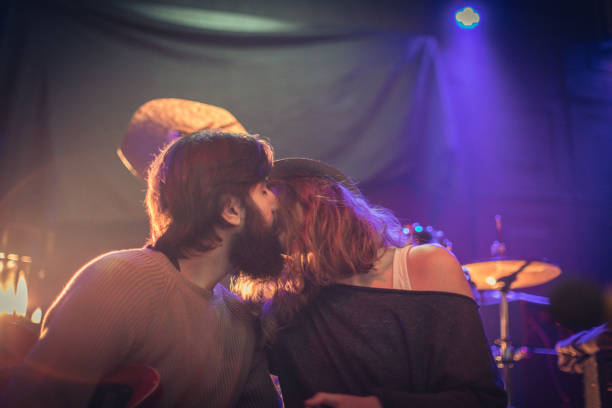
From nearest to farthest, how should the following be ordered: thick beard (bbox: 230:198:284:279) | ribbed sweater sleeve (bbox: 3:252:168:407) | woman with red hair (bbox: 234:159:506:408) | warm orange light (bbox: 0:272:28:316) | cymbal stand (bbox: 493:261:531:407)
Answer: ribbed sweater sleeve (bbox: 3:252:168:407) → woman with red hair (bbox: 234:159:506:408) → thick beard (bbox: 230:198:284:279) → warm orange light (bbox: 0:272:28:316) → cymbal stand (bbox: 493:261:531:407)

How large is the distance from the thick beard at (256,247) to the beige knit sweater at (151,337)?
7.7 inches

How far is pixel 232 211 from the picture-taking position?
6.64 ft

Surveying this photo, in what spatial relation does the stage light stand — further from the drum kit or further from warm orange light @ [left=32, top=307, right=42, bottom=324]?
warm orange light @ [left=32, top=307, right=42, bottom=324]

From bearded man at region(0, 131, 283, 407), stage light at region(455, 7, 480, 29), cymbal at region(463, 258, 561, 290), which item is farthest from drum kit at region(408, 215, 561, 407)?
stage light at region(455, 7, 480, 29)

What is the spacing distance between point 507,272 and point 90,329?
10.9 ft

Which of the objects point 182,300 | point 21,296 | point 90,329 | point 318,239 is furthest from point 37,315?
point 318,239

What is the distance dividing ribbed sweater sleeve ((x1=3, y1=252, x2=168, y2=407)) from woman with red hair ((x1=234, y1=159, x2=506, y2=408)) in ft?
1.91

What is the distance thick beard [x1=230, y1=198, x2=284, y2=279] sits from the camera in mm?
2043

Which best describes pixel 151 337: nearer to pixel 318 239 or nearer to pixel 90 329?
pixel 90 329

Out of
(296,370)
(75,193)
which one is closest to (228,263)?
(296,370)

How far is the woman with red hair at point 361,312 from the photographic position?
1.63 m

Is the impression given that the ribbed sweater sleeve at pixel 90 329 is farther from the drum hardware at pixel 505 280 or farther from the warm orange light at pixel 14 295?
the drum hardware at pixel 505 280

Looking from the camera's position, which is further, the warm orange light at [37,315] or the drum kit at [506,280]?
the drum kit at [506,280]

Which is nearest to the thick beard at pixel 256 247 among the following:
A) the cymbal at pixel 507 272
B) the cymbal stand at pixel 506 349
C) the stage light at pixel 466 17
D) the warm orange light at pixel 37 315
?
the warm orange light at pixel 37 315
